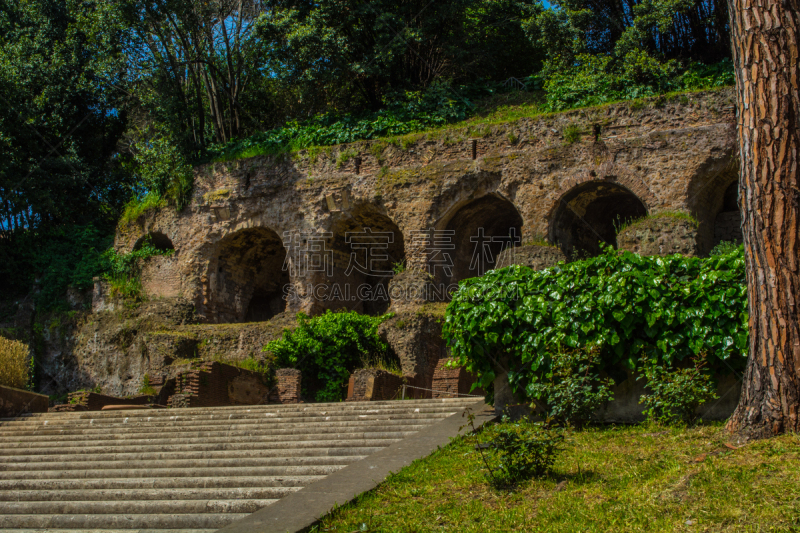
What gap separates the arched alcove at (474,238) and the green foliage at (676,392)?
416 inches

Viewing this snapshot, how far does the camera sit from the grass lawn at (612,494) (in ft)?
14.7

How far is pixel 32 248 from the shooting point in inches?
868

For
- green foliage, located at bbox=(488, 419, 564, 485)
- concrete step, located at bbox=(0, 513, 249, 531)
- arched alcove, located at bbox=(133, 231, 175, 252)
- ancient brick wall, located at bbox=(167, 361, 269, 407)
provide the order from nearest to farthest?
1. concrete step, located at bbox=(0, 513, 249, 531)
2. green foliage, located at bbox=(488, 419, 564, 485)
3. ancient brick wall, located at bbox=(167, 361, 269, 407)
4. arched alcove, located at bbox=(133, 231, 175, 252)

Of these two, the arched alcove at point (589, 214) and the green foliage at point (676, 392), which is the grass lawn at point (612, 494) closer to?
the green foliage at point (676, 392)

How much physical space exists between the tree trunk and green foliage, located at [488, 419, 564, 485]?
165 centimetres

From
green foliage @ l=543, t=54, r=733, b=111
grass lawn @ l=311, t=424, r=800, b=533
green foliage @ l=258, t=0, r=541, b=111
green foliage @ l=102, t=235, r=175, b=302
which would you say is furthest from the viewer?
green foliage @ l=258, t=0, r=541, b=111

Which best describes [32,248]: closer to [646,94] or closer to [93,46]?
[93,46]

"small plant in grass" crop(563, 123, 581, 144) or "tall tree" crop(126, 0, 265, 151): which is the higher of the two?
"tall tree" crop(126, 0, 265, 151)

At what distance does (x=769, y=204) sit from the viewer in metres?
6.09

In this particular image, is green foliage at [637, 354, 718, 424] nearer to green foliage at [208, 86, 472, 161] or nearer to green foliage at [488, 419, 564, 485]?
green foliage at [488, 419, 564, 485]

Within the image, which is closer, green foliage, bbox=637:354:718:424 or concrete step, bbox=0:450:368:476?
concrete step, bbox=0:450:368:476

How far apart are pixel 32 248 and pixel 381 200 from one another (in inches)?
437

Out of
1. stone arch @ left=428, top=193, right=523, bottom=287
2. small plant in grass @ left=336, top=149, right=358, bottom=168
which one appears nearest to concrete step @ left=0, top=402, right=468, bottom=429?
stone arch @ left=428, top=193, right=523, bottom=287

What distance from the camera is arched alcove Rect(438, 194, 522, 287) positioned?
1786cm
